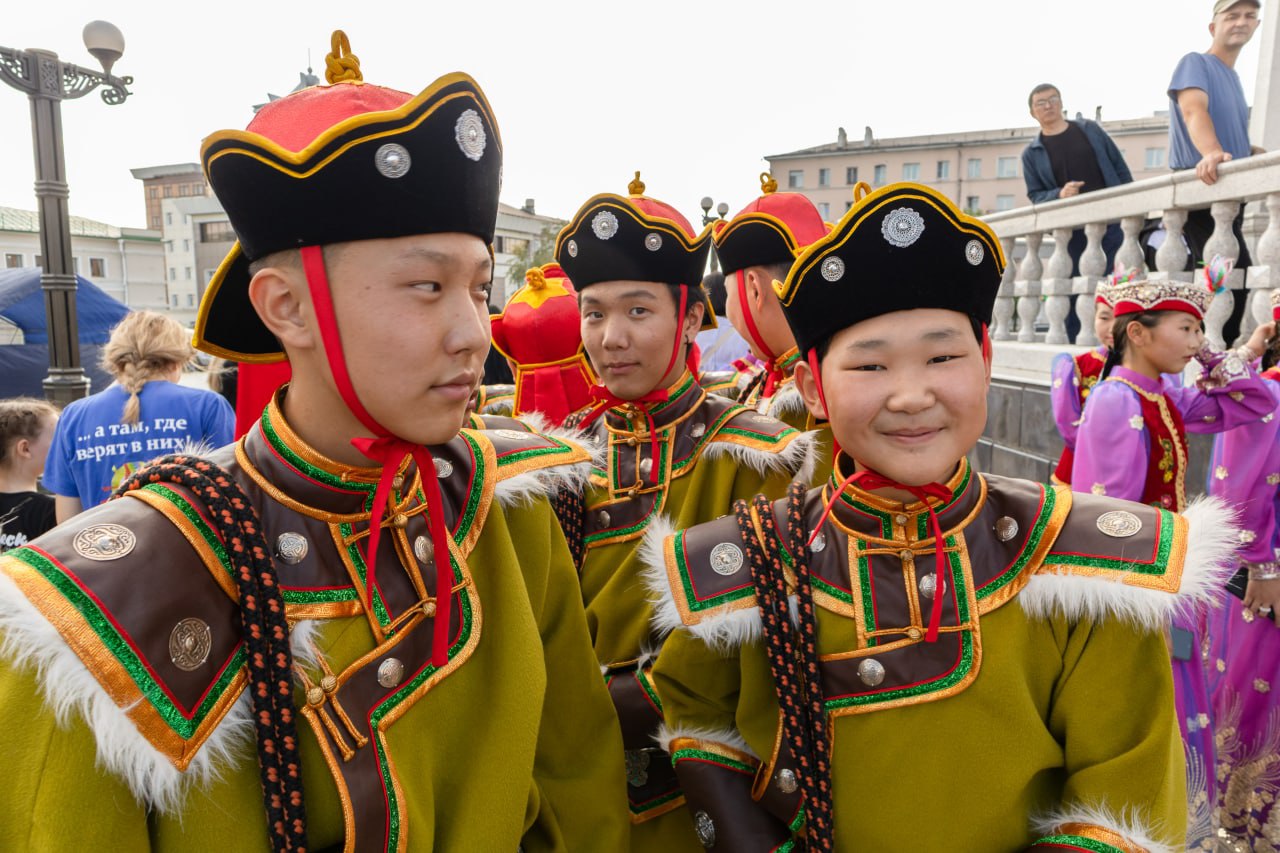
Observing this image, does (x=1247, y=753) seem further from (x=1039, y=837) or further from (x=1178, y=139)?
(x=1178, y=139)

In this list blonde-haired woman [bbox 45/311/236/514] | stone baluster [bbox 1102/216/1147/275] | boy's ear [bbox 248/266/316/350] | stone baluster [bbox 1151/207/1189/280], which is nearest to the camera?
boy's ear [bbox 248/266/316/350]

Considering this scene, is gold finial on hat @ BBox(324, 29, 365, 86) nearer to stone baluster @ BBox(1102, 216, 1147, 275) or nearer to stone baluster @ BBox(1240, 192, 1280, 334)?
stone baluster @ BBox(1240, 192, 1280, 334)

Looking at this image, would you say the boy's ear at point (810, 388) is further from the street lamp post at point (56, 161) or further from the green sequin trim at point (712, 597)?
the street lamp post at point (56, 161)

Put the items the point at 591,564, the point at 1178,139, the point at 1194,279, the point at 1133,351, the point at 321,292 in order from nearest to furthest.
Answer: the point at 321,292, the point at 591,564, the point at 1133,351, the point at 1194,279, the point at 1178,139

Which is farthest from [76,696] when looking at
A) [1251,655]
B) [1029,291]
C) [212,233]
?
[212,233]

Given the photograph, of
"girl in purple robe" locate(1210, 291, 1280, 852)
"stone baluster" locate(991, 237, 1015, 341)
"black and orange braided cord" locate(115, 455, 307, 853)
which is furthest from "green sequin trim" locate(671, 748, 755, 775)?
"stone baluster" locate(991, 237, 1015, 341)

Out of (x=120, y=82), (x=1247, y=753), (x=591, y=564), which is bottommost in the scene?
(x=1247, y=753)

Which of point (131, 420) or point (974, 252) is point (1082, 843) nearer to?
point (974, 252)

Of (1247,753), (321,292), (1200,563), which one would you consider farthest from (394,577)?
(1247,753)

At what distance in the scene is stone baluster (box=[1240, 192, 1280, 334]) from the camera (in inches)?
179

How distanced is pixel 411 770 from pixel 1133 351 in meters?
3.34

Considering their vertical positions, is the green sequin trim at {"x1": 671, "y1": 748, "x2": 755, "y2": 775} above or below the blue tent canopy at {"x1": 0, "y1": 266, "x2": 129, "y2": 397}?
below

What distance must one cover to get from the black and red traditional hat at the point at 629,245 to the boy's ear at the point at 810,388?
0.96 meters

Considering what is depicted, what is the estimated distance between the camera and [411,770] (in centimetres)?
132
